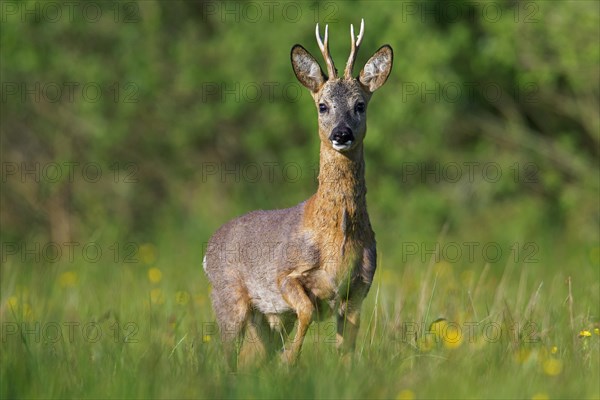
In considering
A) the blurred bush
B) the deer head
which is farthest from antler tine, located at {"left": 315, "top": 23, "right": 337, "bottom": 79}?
the blurred bush

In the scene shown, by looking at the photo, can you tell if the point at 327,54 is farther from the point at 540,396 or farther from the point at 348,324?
the point at 540,396

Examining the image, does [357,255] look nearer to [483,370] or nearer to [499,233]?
[483,370]

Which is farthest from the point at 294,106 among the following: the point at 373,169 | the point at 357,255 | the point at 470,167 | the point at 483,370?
the point at 483,370

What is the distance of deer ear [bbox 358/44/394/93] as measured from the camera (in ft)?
22.1

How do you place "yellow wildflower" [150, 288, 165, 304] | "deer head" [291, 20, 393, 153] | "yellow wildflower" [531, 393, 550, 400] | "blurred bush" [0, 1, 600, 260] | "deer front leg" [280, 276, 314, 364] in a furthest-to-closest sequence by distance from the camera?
"blurred bush" [0, 1, 600, 260], "yellow wildflower" [150, 288, 165, 304], "deer head" [291, 20, 393, 153], "deer front leg" [280, 276, 314, 364], "yellow wildflower" [531, 393, 550, 400]

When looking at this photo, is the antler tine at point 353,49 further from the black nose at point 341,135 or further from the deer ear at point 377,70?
the black nose at point 341,135

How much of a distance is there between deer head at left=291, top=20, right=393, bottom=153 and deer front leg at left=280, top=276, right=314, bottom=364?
31.7 inches

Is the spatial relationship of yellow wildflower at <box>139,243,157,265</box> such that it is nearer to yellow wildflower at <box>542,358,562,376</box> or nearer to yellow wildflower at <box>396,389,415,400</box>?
yellow wildflower at <box>542,358,562,376</box>

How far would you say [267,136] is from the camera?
1479 centimetres

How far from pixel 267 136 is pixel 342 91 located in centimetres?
832

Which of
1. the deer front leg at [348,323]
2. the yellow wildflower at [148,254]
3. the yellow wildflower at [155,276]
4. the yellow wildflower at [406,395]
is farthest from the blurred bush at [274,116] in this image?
the yellow wildflower at [406,395]

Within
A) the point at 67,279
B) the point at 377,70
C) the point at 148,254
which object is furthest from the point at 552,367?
the point at 148,254

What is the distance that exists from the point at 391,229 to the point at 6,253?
4.88 metres

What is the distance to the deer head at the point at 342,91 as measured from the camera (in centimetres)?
624
